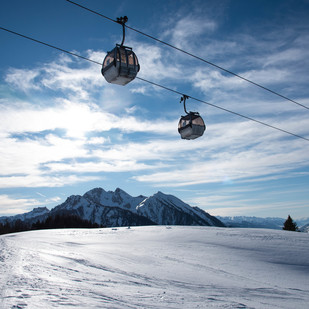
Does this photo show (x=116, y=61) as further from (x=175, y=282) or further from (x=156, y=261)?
(x=156, y=261)

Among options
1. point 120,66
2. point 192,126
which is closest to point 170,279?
point 192,126

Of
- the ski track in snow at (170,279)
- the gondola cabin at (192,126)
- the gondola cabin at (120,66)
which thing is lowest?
the ski track in snow at (170,279)

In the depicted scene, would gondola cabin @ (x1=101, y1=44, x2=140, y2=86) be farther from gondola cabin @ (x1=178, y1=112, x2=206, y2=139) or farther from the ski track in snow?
the ski track in snow

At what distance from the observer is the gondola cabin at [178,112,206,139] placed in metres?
11.3

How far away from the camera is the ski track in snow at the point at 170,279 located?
19.1 feet

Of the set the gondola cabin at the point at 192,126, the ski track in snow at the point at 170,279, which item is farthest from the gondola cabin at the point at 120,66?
the ski track in snow at the point at 170,279

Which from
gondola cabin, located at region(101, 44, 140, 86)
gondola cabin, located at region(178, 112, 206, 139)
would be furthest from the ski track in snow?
gondola cabin, located at region(101, 44, 140, 86)

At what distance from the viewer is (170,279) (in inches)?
Answer: 372

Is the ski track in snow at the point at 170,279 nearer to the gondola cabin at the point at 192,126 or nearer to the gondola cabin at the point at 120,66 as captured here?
the gondola cabin at the point at 192,126

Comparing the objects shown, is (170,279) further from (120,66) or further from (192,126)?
(120,66)

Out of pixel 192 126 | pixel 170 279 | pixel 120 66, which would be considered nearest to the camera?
pixel 120 66

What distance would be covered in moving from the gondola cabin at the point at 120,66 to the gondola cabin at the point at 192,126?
3.61 m

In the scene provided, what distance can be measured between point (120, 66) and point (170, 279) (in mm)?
6704

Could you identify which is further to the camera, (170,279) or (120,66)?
(170,279)
